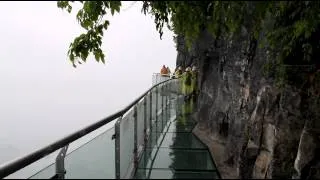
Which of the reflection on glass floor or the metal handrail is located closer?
the metal handrail

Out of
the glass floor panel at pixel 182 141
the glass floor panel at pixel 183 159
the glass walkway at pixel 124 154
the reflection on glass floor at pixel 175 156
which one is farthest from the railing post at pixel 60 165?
the glass floor panel at pixel 182 141

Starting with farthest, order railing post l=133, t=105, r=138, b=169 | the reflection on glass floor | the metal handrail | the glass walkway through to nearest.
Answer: railing post l=133, t=105, r=138, b=169, the reflection on glass floor, the glass walkway, the metal handrail

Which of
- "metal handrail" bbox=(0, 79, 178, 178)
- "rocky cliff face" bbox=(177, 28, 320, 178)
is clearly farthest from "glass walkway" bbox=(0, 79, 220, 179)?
"rocky cliff face" bbox=(177, 28, 320, 178)

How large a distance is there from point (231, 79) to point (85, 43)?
7.20 meters

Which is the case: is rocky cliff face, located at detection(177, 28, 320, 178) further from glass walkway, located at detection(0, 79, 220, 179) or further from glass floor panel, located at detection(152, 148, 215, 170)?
glass walkway, located at detection(0, 79, 220, 179)

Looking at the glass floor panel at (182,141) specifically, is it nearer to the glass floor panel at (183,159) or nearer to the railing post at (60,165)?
the glass floor panel at (183,159)

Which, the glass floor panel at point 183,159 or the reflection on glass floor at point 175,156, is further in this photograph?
the glass floor panel at point 183,159

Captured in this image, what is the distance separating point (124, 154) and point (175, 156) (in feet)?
10.1

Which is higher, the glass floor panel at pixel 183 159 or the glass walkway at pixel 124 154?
the glass walkway at pixel 124 154

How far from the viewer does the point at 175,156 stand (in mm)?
9672

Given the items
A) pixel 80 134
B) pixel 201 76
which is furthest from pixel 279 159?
pixel 201 76

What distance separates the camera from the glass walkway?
14.1ft

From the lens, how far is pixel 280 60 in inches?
278

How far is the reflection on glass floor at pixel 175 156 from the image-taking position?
700 centimetres
